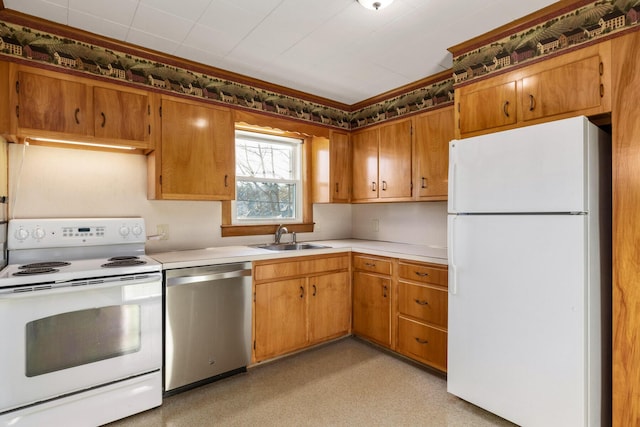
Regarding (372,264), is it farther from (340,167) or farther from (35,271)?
(35,271)

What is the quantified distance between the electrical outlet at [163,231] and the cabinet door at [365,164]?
6.36 ft

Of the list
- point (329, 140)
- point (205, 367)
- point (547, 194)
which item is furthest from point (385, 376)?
point (329, 140)

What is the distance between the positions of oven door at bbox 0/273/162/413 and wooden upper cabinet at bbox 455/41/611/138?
7.77 feet

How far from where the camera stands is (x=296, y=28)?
7.22 ft

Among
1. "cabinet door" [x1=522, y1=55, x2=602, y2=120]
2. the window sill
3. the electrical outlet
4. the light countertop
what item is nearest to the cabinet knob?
"cabinet door" [x1=522, y1=55, x2=602, y2=120]

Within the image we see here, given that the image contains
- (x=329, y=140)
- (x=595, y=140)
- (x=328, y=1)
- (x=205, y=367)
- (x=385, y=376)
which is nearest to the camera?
(x=595, y=140)

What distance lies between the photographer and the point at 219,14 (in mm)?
2041

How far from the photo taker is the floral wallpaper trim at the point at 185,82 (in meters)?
2.10

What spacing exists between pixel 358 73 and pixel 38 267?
8.77ft

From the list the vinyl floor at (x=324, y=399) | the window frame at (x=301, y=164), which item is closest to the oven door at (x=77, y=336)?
the vinyl floor at (x=324, y=399)

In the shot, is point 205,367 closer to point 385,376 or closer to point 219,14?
point 385,376

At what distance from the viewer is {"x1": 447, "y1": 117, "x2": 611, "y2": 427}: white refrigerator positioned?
1.68 metres

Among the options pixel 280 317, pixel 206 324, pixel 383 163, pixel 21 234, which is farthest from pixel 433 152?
pixel 21 234

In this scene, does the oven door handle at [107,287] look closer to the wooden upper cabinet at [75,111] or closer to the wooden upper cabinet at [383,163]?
the wooden upper cabinet at [75,111]
